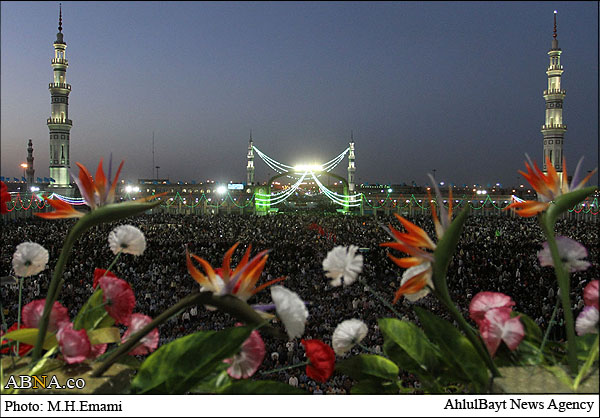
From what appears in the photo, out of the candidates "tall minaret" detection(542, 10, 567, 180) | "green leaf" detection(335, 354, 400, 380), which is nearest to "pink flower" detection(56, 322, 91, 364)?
"green leaf" detection(335, 354, 400, 380)

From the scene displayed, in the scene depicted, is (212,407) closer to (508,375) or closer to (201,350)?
(201,350)

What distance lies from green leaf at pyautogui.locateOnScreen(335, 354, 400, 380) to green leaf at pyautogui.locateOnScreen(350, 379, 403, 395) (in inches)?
0.8

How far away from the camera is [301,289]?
11.0m

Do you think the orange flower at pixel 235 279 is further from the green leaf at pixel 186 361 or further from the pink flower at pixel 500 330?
the pink flower at pixel 500 330

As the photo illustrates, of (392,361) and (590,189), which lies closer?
(590,189)

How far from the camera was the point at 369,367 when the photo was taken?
1.58 m

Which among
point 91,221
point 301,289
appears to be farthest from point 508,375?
point 301,289

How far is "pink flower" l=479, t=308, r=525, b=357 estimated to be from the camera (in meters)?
1.38

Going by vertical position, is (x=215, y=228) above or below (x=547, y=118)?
below

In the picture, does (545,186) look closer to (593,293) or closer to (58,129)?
(593,293)

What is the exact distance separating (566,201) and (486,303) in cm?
49

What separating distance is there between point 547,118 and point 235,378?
78376mm

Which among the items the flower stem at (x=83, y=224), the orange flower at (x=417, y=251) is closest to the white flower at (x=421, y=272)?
the orange flower at (x=417, y=251)

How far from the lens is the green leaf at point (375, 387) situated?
1570 mm
